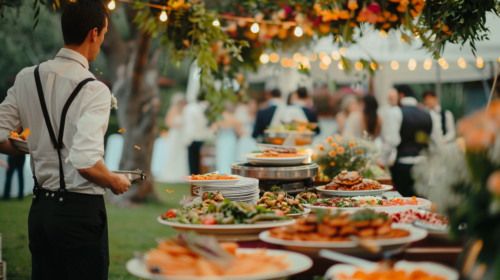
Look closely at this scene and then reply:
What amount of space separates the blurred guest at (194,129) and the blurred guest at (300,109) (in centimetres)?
314

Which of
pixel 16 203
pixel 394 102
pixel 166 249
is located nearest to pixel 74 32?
pixel 166 249

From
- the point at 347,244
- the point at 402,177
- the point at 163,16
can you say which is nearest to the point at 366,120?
the point at 402,177

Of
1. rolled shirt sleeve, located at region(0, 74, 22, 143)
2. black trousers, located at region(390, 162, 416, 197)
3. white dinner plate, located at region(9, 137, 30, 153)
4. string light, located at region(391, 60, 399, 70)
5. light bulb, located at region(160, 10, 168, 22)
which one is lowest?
black trousers, located at region(390, 162, 416, 197)

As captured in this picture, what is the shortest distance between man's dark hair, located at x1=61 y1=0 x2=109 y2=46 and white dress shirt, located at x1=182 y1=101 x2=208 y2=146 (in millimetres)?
6867

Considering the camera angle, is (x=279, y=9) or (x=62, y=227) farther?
(x=279, y=9)

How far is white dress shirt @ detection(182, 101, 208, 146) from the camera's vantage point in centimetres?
884

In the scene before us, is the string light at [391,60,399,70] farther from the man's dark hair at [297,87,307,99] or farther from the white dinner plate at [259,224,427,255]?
the white dinner plate at [259,224,427,255]

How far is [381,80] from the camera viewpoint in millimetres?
7711

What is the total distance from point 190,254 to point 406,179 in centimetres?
426

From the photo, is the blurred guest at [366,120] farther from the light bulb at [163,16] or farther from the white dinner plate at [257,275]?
the white dinner plate at [257,275]

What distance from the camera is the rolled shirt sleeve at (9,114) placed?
6.35ft

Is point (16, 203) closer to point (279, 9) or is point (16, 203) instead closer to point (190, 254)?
point (279, 9)

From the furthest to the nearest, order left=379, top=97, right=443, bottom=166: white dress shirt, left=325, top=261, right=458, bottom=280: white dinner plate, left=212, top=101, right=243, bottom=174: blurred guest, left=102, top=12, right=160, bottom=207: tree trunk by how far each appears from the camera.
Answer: left=212, top=101, right=243, bottom=174: blurred guest → left=102, top=12, right=160, bottom=207: tree trunk → left=379, top=97, right=443, bottom=166: white dress shirt → left=325, top=261, right=458, bottom=280: white dinner plate

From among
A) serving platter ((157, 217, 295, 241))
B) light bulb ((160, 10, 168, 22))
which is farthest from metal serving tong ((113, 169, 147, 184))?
light bulb ((160, 10, 168, 22))
